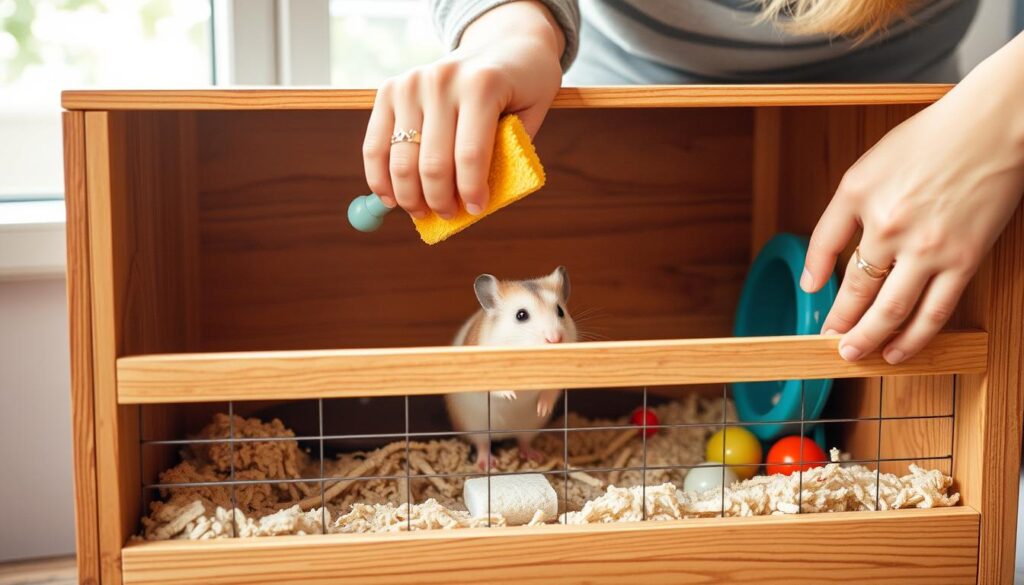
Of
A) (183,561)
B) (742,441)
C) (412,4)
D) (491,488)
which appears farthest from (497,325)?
(412,4)

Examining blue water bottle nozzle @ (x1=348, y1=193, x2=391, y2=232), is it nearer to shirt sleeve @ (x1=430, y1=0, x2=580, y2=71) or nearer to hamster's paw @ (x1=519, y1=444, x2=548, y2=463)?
shirt sleeve @ (x1=430, y1=0, x2=580, y2=71)

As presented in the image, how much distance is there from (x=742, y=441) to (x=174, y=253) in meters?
0.78

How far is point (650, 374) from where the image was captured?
956 millimetres

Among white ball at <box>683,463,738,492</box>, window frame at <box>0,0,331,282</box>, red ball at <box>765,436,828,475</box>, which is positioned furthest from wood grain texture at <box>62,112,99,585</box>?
red ball at <box>765,436,828,475</box>

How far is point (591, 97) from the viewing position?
919 millimetres

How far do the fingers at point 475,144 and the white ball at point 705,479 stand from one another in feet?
1.67

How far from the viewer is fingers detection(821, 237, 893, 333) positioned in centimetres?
94

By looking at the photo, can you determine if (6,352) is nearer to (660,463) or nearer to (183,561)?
(183,561)

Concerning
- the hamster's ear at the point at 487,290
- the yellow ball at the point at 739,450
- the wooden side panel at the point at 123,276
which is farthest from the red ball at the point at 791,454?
the wooden side panel at the point at 123,276

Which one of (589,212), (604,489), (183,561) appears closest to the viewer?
(183,561)

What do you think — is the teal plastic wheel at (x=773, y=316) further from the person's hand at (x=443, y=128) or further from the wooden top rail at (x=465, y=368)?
the person's hand at (x=443, y=128)

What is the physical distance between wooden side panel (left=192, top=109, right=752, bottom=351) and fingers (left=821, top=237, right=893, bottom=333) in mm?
467

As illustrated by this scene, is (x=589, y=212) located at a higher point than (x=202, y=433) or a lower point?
higher

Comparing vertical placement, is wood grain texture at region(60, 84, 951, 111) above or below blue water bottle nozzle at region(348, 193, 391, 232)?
above
